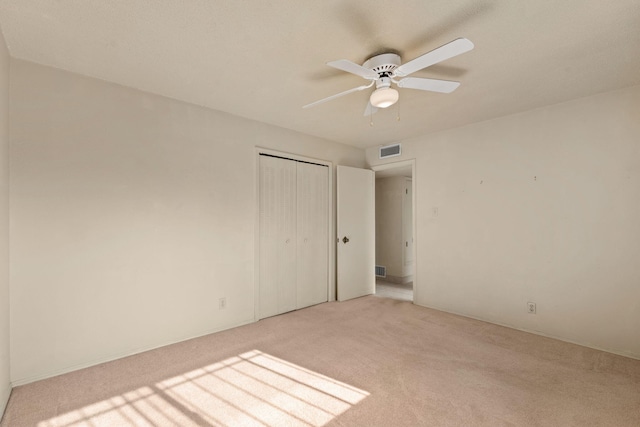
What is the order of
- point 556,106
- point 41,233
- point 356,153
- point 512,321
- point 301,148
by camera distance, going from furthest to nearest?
point 356,153 < point 301,148 < point 512,321 < point 556,106 < point 41,233

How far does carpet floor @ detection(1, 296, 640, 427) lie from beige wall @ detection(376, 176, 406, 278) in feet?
8.97

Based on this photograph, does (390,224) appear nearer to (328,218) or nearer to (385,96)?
(328,218)

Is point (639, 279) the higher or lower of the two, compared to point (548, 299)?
higher

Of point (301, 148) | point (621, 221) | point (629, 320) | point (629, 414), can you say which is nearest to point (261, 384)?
point (629, 414)

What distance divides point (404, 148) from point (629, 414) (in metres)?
3.40

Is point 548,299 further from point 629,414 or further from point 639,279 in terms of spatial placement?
point 629,414

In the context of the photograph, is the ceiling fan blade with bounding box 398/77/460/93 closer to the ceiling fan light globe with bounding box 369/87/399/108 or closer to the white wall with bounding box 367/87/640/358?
the ceiling fan light globe with bounding box 369/87/399/108

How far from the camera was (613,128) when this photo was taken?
272 centimetres

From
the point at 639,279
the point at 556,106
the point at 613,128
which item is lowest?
the point at 639,279

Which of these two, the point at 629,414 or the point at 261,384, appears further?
the point at 261,384

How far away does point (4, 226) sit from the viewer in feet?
6.33

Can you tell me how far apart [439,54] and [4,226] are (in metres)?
2.95

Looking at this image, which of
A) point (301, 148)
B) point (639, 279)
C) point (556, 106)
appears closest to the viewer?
point (639, 279)

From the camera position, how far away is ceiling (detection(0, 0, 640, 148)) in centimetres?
166
